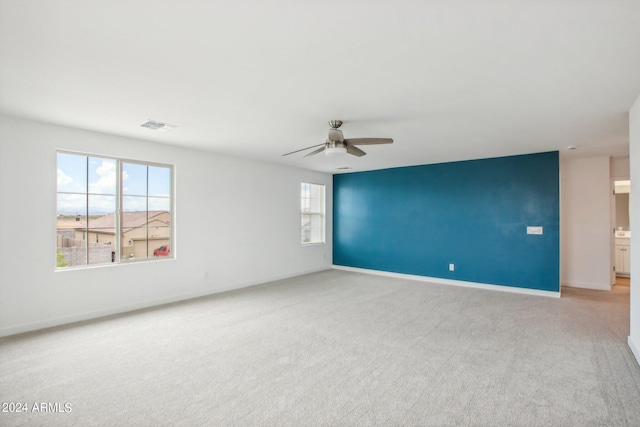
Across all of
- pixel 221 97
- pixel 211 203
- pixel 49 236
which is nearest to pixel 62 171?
pixel 49 236

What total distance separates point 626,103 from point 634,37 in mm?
1515

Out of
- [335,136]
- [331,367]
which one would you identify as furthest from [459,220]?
[331,367]

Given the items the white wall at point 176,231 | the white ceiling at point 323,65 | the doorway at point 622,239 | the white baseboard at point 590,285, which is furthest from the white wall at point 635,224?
the white wall at point 176,231

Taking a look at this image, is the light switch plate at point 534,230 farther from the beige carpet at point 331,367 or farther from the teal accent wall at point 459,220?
the beige carpet at point 331,367

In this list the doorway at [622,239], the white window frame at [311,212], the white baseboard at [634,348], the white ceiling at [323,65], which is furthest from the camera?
the white window frame at [311,212]

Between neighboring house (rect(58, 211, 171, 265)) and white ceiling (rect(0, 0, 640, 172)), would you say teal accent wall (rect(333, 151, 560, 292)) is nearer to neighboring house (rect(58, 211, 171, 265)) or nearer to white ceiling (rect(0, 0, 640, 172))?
white ceiling (rect(0, 0, 640, 172))

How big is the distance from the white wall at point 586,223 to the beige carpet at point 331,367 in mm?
1448

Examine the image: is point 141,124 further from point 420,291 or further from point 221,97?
point 420,291

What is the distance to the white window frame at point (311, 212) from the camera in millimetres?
7449

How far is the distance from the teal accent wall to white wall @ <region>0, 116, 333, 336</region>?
120 centimetres

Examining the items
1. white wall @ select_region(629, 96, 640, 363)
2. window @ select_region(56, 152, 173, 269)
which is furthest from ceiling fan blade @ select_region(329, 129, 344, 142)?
window @ select_region(56, 152, 173, 269)

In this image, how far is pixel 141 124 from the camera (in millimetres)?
3758

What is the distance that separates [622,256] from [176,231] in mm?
8976

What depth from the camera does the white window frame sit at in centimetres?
745
